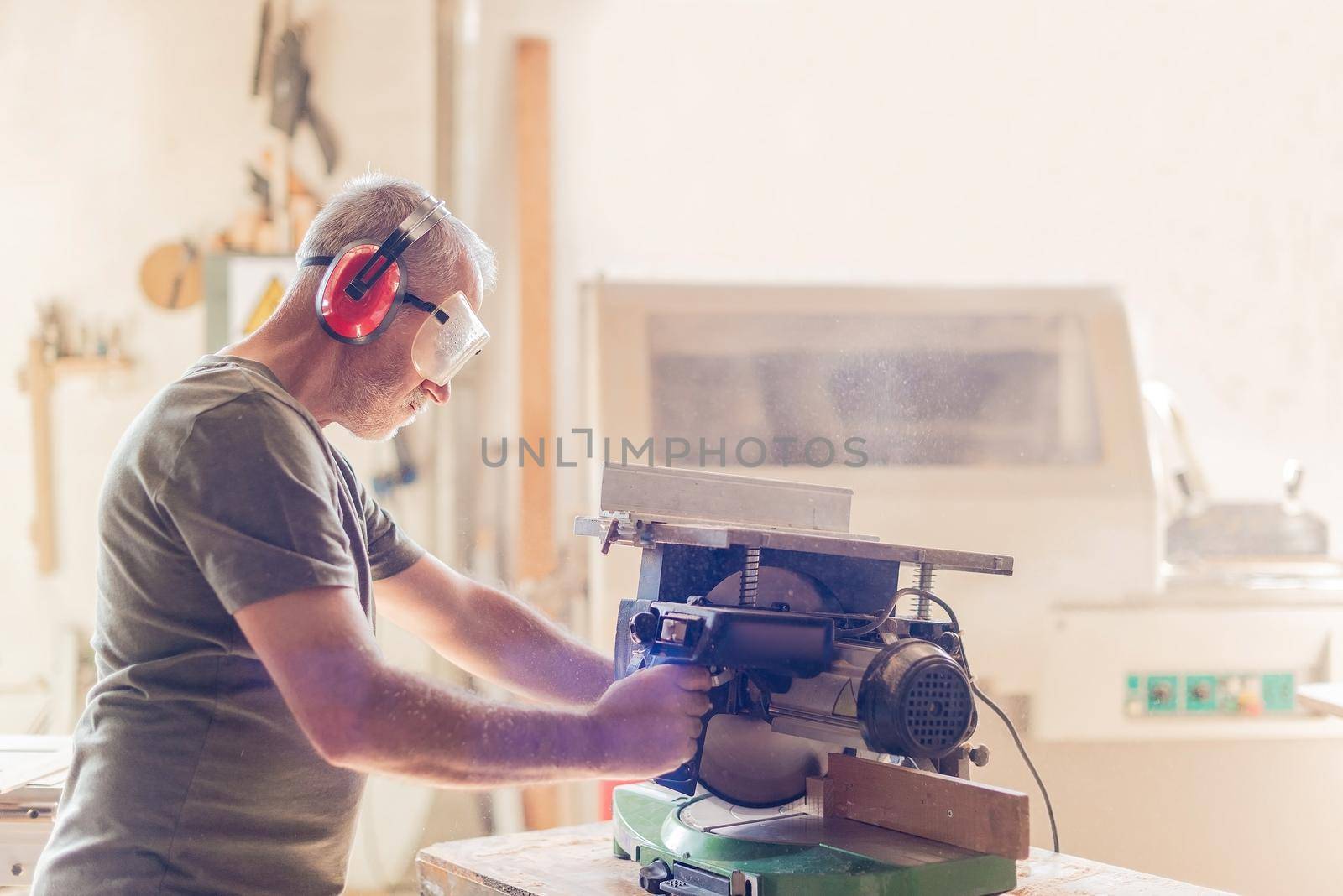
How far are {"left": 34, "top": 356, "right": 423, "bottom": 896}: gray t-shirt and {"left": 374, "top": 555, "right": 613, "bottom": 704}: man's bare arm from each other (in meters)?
Result: 0.35

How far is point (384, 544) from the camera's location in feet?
4.86

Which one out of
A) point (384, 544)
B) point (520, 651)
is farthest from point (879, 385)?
point (384, 544)

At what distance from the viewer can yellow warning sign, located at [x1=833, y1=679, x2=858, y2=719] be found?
3.60 ft

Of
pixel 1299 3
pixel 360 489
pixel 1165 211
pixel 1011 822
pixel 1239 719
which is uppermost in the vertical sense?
pixel 1299 3

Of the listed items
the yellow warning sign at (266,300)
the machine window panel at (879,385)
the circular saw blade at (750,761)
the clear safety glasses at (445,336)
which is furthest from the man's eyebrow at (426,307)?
the yellow warning sign at (266,300)

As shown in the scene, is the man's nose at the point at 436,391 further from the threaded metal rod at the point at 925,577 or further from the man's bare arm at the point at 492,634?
the threaded metal rod at the point at 925,577

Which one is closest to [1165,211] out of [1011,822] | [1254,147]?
[1254,147]

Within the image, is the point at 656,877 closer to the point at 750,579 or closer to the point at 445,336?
the point at 750,579

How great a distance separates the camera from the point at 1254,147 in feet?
8.16

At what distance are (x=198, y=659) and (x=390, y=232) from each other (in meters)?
0.49

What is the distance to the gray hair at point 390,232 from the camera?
1.27 meters

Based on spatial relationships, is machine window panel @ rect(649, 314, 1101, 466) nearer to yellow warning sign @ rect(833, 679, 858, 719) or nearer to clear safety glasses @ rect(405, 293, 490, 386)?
clear safety glasses @ rect(405, 293, 490, 386)

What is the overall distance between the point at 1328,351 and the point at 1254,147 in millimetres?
471

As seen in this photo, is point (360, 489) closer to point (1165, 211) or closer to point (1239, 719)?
point (1239, 719)
